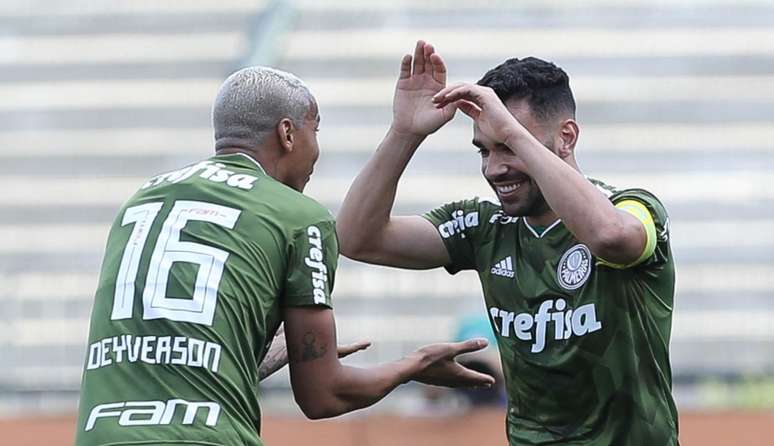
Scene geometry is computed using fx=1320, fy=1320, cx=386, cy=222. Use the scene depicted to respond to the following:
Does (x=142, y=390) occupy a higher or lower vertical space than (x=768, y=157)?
lower

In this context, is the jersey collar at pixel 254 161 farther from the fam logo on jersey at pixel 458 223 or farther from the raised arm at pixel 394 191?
the fam logo on jersey at pixel 458 223

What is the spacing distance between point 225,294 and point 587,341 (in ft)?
3.35

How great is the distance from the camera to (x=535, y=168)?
3.21m

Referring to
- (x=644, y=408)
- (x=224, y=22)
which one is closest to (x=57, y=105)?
(x=224, y=22)

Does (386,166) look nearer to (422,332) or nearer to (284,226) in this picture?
(284,226)

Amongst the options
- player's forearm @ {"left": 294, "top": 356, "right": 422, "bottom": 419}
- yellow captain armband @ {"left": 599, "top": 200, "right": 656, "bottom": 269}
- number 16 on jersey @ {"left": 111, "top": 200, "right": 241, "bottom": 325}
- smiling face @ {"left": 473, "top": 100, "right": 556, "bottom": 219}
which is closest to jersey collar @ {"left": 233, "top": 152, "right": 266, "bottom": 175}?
number 16 on jersey @ {"left": 111, "top": 200, "right": 241, "bottom": 325}

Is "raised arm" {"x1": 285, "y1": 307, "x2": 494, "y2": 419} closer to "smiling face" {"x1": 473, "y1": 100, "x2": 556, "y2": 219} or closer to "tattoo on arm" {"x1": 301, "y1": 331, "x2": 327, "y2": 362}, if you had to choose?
"tattoo on arm" {"x1": 301, "y1": 331, "x2": 327, "y2": 362}

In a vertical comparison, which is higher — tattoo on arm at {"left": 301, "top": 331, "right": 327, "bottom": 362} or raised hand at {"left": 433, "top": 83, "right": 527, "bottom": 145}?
raised hand at {"left": 433, "top": 83, "right": 527, "bottom": 145}

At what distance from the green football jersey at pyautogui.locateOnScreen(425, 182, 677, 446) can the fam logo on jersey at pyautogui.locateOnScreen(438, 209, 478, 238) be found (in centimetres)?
22

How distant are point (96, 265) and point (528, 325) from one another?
22.3ft

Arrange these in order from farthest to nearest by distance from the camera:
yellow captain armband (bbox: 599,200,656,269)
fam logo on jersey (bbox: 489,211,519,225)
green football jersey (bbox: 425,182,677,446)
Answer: fam logo on jersey (bbox: 489,211,519,225) → green football jersey (bbox: 425,182,677,446) → yellow captain armband (bbox: 599,200,656,269)

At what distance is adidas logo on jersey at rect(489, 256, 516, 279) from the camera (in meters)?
3.54

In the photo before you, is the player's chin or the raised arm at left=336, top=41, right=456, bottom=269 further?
the raised arm at left=336, top=41, right=456, bottom=269

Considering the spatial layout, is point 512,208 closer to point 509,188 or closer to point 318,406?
point 509,188
